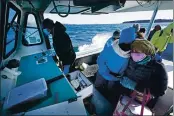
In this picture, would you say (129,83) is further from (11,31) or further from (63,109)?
(11,31)

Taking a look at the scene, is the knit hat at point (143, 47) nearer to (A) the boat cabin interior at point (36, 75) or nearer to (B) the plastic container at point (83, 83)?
(A) the boat cabin interior at point (36, 75)

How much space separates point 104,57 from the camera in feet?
8.43

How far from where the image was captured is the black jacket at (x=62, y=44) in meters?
3.38

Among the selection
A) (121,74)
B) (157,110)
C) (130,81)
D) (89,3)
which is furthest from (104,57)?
(157,110)

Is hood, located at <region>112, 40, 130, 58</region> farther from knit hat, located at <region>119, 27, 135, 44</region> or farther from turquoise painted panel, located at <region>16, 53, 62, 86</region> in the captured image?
turquoise painted panel, located at <region>16, 53, 62, 86</region>

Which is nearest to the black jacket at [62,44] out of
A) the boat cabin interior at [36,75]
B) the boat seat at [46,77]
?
the boat cabin interior at [36,75]

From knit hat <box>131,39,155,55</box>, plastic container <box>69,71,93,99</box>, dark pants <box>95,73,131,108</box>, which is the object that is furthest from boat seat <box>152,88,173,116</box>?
knit hat <box>131,39,155,55</box>

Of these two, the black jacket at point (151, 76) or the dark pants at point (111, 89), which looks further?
the dark pants at point (111, 89)

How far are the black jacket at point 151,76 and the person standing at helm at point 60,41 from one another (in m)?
1.47

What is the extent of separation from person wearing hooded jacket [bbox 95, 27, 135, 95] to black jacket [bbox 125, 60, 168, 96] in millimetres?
132

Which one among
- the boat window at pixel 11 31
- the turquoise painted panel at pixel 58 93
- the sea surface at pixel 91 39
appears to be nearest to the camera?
the turquoise painted panel at pixel 58 93

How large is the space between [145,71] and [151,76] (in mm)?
80

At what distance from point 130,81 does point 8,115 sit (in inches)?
50.4

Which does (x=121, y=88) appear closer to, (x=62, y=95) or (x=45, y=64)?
(x=62, y=95)
